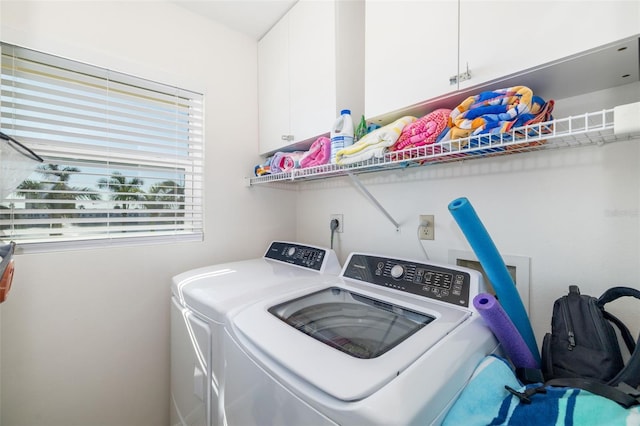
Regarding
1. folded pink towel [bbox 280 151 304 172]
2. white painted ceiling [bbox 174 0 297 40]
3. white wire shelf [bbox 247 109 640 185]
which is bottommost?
white wire shelf [bbox 247 109 640 185]

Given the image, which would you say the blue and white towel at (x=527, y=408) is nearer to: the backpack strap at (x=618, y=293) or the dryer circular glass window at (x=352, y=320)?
the dryer circular glass window at (x=352, y=320)

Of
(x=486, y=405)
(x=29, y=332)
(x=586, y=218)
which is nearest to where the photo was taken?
(x=486, y=405)

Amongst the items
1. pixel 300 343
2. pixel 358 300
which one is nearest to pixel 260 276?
pixel 358 300

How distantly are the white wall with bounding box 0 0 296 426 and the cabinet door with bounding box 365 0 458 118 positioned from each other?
1.11 meters

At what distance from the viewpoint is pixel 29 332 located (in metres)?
1.34

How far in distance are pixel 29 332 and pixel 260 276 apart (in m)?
1.16

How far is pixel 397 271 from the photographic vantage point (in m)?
1.22

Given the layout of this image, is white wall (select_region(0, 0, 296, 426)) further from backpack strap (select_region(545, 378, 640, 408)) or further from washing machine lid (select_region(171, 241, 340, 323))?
backpack strap (select_region(545, 378, 640, 408))

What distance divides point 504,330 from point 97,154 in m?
2.09

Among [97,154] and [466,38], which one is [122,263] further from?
[466,38]

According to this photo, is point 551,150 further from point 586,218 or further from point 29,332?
point 29,332

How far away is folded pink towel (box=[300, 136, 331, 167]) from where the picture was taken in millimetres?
1470

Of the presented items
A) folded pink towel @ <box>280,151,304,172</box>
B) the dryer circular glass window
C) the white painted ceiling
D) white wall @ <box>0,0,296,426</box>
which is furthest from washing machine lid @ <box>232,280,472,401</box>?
the white painted ceiling

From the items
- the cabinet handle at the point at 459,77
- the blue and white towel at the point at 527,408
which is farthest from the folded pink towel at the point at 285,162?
the blue and white towel at the point at 527,408
